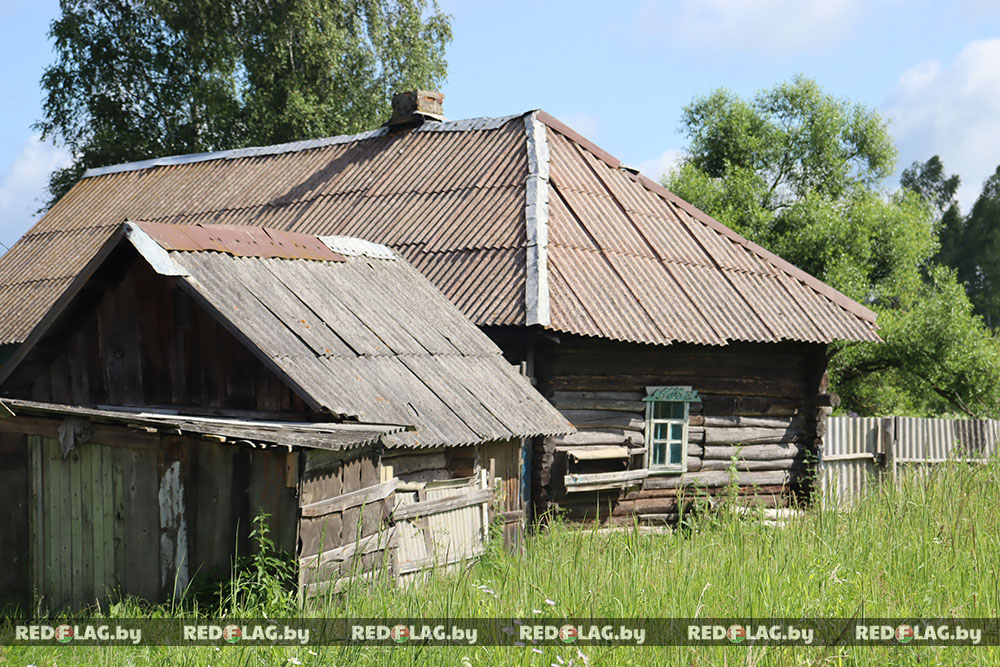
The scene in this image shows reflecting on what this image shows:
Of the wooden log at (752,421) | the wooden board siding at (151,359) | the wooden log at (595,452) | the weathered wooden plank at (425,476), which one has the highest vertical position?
the wooden board siding at (151,359)

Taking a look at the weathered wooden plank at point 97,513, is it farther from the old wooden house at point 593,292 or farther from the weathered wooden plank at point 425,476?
the old wooden house at point 593,292

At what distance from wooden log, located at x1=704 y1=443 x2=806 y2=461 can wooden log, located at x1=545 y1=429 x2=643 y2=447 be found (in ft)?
3.92

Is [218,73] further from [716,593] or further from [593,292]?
[716,593]

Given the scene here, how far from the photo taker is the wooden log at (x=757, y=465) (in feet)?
44.1

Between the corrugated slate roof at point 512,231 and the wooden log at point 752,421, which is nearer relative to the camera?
the corrugated slate roof at point 512,231

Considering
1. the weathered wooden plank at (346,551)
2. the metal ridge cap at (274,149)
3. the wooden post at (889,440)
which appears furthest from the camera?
the metal ridge cap at (274,149)

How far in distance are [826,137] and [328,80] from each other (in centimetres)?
1359

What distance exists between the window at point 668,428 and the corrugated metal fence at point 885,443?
9.32 ft

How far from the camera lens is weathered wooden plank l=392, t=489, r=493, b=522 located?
8391 mm

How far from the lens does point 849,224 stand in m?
24.5

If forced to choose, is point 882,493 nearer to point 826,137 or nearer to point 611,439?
point 611,439

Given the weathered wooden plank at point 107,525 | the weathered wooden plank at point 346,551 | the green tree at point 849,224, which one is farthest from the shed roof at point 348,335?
the green tree at point 849,224

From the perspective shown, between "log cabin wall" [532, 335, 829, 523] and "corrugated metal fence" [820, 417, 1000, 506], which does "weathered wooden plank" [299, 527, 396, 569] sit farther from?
"corrugated metal fence" [820, 417, 1000, 506]

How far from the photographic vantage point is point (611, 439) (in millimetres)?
12633
